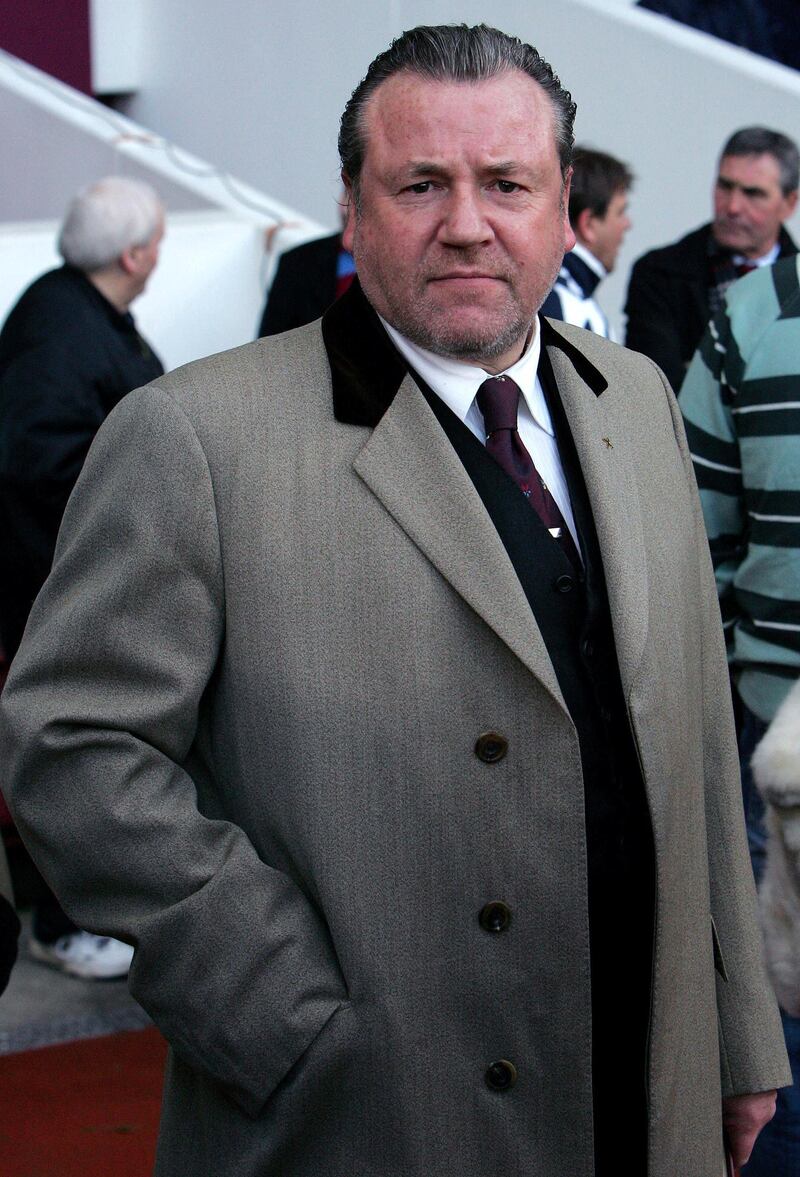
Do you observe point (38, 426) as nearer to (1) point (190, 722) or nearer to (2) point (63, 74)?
(1) point (190, 722)

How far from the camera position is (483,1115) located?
64.3 inches

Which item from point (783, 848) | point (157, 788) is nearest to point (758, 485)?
point (783, 848)

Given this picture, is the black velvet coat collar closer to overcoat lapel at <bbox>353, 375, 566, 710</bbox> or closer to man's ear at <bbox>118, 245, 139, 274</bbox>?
overcoat lapel at <bbox>353, 375, 566, 710</bbox>

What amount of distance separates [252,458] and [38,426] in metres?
2.33

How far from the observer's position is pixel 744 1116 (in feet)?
6.32

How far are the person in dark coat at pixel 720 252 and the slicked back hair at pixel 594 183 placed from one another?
53cm

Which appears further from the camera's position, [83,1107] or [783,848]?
[83,1107]

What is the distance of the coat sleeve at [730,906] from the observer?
189cm

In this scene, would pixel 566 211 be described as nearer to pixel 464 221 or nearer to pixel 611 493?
pixel 464 221

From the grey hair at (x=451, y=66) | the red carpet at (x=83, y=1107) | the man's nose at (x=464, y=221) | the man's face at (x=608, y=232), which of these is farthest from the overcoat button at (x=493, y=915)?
the man's face at (x=608, y=232)

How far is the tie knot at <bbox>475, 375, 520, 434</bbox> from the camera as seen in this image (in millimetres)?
1734

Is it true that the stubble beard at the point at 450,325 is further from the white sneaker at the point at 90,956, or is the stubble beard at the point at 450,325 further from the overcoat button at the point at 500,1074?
the white sneaker at the point at 90,956

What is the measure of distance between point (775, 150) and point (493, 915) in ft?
14.0

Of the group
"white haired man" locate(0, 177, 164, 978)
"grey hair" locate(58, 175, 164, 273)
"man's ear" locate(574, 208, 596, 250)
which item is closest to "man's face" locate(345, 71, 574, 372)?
"white haired man" locate(0, 177, 164, 978)
